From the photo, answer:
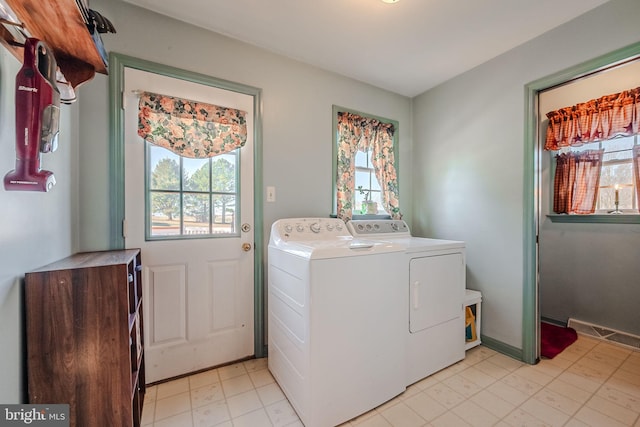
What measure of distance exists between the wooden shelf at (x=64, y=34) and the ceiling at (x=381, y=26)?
2.87 feet

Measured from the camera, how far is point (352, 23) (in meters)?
1.82

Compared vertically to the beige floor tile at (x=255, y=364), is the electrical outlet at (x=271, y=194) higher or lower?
higher

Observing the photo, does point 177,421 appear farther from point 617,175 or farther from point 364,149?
point 617,175

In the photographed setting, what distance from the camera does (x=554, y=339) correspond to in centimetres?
243

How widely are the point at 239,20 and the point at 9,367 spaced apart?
2156mm

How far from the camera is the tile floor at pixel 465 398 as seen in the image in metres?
1.47

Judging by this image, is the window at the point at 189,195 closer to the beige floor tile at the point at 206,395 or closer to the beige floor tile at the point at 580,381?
the beige floor tile at the point at 206,395

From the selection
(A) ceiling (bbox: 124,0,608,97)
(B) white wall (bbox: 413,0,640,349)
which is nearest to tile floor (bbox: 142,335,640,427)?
(B) white wall (bbox: 413,0,640,349)

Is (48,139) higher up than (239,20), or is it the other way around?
(239,20)

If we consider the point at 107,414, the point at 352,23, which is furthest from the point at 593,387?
the point at 352,23

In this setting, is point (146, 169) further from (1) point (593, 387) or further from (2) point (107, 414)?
(1) point (593, 387)

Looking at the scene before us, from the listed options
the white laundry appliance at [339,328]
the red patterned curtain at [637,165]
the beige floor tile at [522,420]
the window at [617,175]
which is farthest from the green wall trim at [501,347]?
the red patterned curtain at [637,165]

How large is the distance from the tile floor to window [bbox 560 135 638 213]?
137cm

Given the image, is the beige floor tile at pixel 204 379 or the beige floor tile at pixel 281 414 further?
the beige floor tile at pixel 204 379
